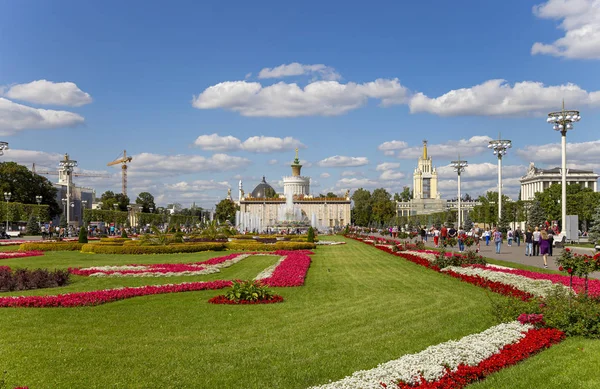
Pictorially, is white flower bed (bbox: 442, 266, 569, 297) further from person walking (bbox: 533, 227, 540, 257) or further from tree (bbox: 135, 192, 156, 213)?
tree (bbox: 135, 192, 156, 213)

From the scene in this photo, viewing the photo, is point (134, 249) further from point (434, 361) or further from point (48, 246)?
point (434, 361)

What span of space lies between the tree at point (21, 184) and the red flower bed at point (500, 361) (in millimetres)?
62953

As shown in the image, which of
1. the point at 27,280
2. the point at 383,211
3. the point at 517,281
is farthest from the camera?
the point at 383,211

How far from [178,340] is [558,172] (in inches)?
4759

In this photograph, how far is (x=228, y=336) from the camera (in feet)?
25.3

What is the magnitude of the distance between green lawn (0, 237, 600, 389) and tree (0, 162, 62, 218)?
2262 inches

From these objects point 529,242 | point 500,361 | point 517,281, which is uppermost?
point 529,242

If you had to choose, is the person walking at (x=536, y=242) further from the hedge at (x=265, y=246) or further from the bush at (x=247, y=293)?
the bush at (x=247, y=293)

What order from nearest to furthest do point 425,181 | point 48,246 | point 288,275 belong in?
point 288,275
point 48,246
point 425,181

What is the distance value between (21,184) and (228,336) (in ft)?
213

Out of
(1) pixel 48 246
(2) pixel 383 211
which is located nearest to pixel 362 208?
(2) pixel 383 211

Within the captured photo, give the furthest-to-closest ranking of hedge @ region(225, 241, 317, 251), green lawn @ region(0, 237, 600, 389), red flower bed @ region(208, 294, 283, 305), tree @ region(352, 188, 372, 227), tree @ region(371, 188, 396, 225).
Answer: tree @ region(352, 188, 372, 227)
tree @ region(371, 188, 396, 225)
hedge @ region(225, 241, 317, 251)
red flower bed @ region(208, 294, 283, 305)
green lawn @ region(0, 237, 600, 389)

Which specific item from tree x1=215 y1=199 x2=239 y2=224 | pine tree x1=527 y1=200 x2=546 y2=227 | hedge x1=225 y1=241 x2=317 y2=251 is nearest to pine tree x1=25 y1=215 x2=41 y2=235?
hedge x1=225 y1=241 x2=317 y2=251

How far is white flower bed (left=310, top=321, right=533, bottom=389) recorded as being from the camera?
5565mm
